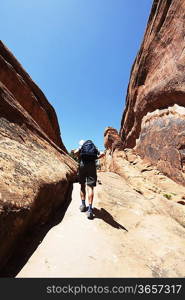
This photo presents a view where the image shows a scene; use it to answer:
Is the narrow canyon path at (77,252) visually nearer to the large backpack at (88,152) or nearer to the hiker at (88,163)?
the hiker at (88,163)

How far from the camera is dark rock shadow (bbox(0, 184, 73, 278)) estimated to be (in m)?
2.85

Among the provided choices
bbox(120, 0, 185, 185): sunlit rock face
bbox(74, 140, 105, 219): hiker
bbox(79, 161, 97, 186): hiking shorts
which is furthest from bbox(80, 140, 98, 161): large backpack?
bbox(120, 0, 185, 185): sunlit rock face

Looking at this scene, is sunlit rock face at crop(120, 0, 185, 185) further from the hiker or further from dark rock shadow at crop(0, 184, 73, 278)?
dark rock shadow at crop(0, 184, 73, 278)

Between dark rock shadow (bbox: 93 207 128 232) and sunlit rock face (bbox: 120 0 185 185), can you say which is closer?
dark rock shadow (bbox: 93 207 128 232)

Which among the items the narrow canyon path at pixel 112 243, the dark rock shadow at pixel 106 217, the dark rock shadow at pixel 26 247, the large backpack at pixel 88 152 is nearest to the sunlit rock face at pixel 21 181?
the dark rock shadow at pixel 26 247

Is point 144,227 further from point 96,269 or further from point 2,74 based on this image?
point 2,74

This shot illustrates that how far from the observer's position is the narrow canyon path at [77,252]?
2816mm

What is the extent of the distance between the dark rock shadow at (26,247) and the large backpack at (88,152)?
6.39 ft

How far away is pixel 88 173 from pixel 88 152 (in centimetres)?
66

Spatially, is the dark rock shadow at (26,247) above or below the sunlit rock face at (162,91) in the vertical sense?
below

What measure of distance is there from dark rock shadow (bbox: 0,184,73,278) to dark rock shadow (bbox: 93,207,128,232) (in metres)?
1.06

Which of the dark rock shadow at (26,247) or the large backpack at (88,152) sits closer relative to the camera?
the dark rock shadow at (26,247)

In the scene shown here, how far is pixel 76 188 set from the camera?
739 cm

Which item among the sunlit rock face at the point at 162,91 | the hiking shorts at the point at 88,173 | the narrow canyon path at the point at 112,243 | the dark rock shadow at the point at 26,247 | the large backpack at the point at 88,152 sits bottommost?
the dark rock shadow at the point at 26,247
